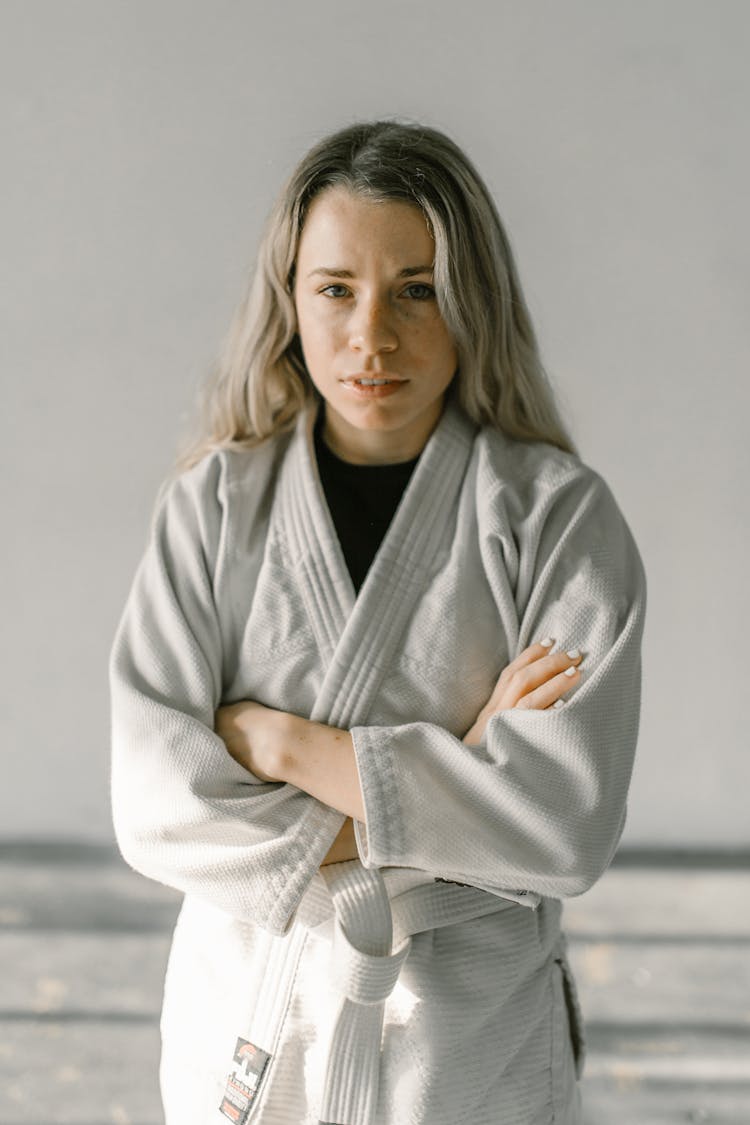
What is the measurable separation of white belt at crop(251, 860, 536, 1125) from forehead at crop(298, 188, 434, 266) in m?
0.70

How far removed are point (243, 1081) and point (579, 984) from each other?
1554 millimetres

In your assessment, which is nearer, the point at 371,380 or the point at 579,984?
the point at 371,380

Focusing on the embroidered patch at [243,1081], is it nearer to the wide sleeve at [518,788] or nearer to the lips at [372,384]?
the wide sleeve at [518,788]

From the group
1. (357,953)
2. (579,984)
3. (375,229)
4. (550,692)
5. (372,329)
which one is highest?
(375,229)

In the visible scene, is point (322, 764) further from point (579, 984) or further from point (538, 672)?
point (579, 984)

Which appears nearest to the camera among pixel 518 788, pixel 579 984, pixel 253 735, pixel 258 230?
pixel 518 788

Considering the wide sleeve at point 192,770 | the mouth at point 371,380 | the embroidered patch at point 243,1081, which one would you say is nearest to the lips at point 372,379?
the mouth at point 371,380

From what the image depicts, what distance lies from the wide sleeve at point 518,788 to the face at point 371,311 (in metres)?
0.35

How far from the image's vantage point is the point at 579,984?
2.84m

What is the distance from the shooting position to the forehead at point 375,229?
1464 mm

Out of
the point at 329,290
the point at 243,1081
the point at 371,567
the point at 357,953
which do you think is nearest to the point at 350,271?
the point at 329,290

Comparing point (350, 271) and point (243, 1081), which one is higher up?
point (350, 271)

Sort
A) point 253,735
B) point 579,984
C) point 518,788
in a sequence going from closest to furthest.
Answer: point 518,788 → point 253,735 → point 579,984

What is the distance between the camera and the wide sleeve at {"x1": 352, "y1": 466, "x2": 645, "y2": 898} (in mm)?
1385
